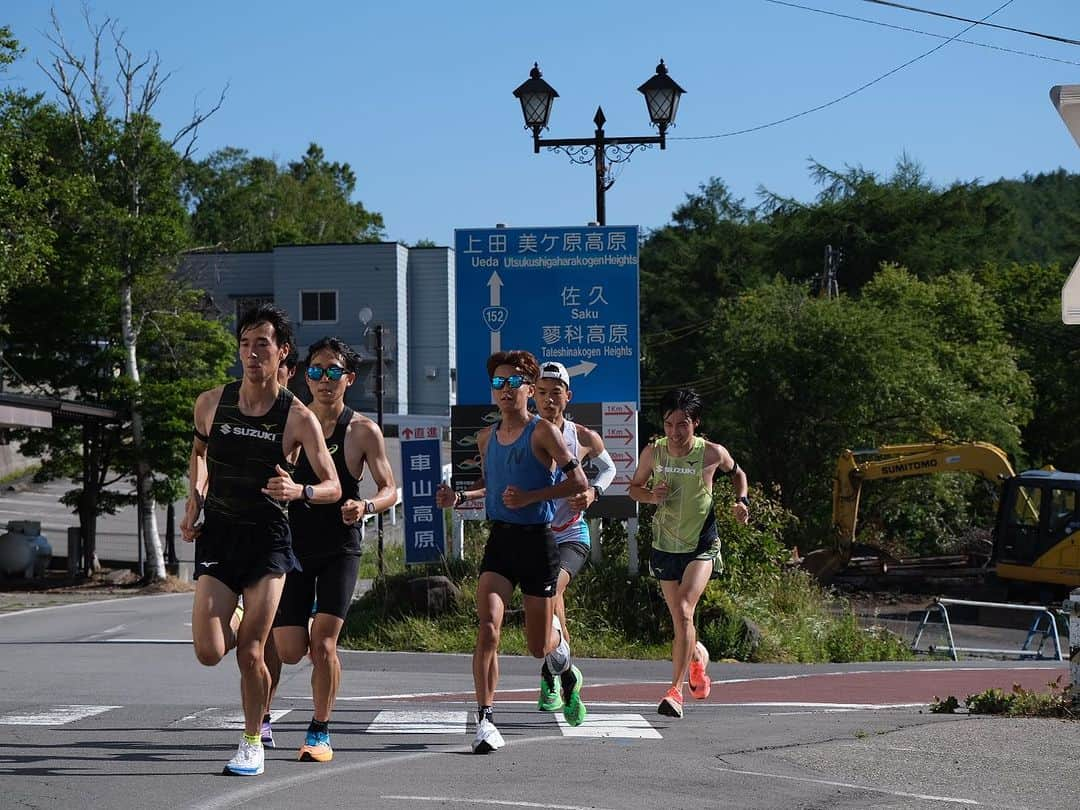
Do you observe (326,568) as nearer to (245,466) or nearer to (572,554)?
(245,466)

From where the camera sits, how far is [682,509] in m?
9.92

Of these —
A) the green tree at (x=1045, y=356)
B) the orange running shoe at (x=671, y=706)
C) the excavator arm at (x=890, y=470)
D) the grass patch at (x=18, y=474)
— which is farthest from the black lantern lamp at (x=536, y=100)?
the grass patch at (x=18, y=474)

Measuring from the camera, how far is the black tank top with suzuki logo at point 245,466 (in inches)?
274

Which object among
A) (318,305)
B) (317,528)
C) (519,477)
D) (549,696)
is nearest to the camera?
(317,528)

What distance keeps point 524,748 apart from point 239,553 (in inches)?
83.8

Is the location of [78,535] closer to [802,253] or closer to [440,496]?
[440,496]

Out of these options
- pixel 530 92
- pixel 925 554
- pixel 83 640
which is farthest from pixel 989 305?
pixel 83 640

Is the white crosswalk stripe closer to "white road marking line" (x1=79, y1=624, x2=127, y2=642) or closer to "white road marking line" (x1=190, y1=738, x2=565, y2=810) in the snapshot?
"white road marking line" (x1=190, y1=738, x2=565, y2=810)

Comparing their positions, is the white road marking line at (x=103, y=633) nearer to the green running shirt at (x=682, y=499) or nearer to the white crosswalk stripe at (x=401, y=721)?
the white crosswalk stripe at (x=401, y=721)

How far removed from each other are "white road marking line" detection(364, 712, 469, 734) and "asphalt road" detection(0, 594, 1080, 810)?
0.02m

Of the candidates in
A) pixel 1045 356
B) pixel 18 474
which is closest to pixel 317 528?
pixel 1045 356

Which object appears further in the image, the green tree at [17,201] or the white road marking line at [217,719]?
the green tree at [17,201]

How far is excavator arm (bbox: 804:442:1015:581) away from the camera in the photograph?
32.1 meters

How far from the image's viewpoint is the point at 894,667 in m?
16.0
